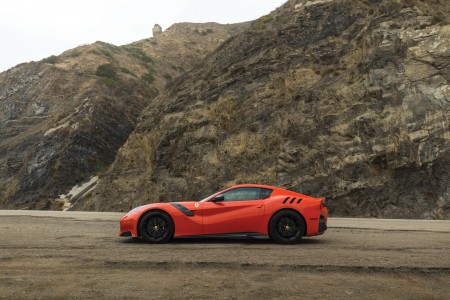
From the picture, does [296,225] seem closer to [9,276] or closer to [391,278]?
[391,278]

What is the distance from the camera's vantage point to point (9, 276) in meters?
5.80

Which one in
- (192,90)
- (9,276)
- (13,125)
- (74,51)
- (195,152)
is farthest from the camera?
(74,51)

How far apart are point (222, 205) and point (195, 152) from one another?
22682 mm

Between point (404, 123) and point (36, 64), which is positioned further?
point (36, 64)

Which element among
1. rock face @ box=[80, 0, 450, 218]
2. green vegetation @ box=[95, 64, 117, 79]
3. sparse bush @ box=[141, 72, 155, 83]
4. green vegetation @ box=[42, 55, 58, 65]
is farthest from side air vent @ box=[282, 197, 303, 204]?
green vegetation @ box=[42, 55, 58, 65]

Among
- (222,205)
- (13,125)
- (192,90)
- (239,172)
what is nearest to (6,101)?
(13,125)

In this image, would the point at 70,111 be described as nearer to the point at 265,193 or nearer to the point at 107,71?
the point at 107,71

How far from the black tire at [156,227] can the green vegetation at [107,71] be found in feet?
169

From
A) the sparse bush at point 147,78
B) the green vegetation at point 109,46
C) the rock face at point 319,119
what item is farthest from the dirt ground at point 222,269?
the green vegetation at point 109,46

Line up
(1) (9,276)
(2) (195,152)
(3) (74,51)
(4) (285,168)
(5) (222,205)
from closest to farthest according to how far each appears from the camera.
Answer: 1. (1) (9,276)
2. (5) (222,205)
3. (4) (285,168)
4. (2) (195,152)
5. (3) (74,51)

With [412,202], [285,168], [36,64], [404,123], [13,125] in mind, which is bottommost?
[412,202]

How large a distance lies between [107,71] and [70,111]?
35.7 ft

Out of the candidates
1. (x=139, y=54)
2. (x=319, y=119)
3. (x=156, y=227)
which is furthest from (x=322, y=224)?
(x=139, y=54)

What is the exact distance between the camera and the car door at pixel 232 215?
29.2ft
